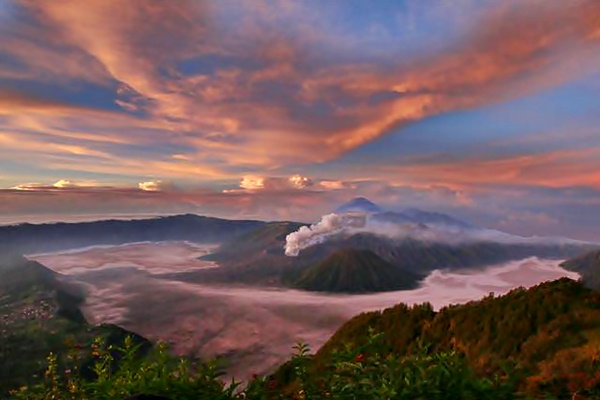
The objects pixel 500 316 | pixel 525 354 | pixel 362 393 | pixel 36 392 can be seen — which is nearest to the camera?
pixel 362 393

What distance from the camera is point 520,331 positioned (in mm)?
13117

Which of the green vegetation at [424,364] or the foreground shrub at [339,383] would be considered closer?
the foreground shrub at [339,383]

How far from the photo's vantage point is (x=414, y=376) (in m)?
6.26

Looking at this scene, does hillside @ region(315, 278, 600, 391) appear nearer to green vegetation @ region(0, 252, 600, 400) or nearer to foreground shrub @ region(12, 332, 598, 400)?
green vegetation @ region(0, 252, 600, 400)

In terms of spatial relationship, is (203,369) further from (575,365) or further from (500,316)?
(500,316)

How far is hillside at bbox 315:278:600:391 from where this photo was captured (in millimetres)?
9938

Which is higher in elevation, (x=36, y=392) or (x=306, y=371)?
(x=306, y=371)

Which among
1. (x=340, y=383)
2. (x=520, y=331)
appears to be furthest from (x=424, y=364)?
(x=520, y=331)

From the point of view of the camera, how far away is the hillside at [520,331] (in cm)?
994

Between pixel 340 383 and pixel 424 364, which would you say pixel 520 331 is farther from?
pixel 340 383

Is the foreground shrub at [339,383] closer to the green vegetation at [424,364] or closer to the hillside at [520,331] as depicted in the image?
the green vegetation at [424,364]

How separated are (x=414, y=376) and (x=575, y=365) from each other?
454cm

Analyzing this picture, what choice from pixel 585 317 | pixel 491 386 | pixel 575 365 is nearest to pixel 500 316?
pixel 585 317

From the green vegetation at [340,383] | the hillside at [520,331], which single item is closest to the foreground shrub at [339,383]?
the green vegetation at [340,383]
